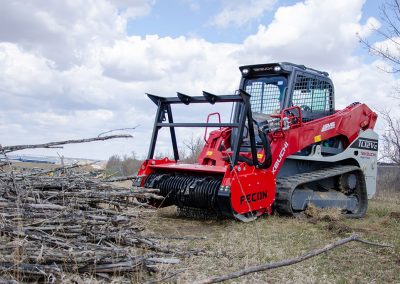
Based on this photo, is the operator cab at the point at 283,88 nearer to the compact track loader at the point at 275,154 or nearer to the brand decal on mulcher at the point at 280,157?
the compact track loader at the point at 275,154

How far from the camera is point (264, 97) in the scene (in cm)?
984

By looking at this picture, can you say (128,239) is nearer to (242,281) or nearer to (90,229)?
(90,229)

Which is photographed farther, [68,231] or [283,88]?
[283,88]

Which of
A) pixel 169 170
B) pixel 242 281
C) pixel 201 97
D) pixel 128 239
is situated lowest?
pixel 242 281

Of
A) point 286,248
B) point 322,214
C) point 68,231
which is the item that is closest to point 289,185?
point 322,214

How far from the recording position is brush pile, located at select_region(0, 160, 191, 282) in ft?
14.0

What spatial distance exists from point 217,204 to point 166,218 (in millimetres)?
1275

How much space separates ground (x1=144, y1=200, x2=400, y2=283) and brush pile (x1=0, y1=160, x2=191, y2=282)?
52 centimetres

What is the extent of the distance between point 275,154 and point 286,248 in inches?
98.8

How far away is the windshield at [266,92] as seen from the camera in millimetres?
9625

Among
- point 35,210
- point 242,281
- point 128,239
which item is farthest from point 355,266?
point 35,210

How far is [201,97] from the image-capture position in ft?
28.0

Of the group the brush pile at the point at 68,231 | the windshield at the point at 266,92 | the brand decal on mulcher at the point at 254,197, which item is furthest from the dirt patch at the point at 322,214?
the brush pile at the point at 68,231

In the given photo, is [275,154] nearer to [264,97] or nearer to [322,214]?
[322,214]
